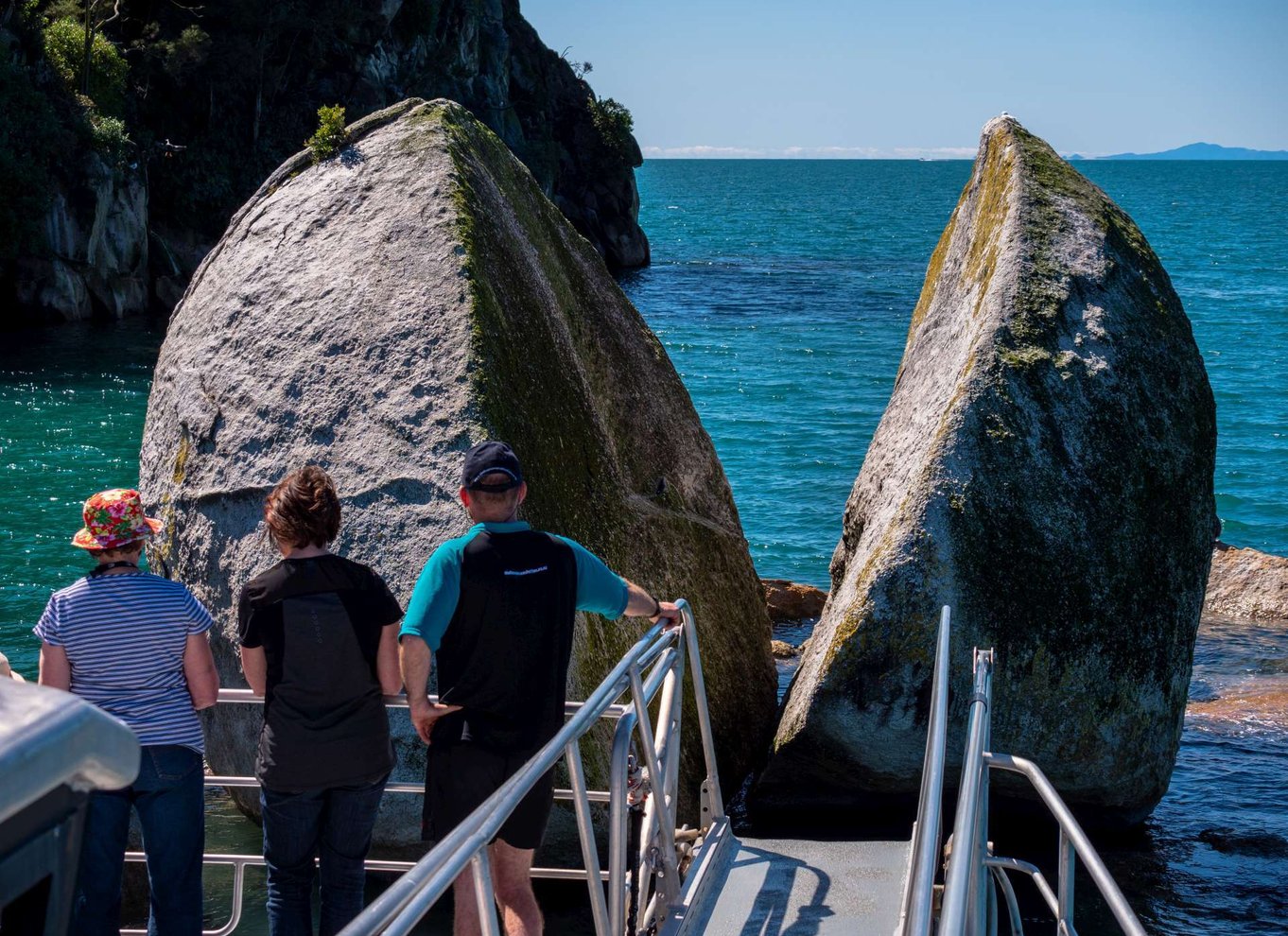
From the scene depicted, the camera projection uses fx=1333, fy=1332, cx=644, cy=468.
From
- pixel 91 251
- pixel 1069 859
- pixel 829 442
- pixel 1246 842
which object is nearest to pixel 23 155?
pixel 91 251

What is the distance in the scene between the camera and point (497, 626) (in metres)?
4.60

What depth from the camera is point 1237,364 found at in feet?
134

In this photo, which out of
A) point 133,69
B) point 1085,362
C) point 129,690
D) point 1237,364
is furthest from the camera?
point 133,69

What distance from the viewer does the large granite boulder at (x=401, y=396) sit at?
24.3 ft

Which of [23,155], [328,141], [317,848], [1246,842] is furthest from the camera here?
[23,155]

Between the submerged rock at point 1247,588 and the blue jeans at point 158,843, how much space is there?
48.2ft

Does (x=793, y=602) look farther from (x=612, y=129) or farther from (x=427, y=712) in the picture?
(x=612, y=129)

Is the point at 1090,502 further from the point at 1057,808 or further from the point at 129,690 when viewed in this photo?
the point at 129,690

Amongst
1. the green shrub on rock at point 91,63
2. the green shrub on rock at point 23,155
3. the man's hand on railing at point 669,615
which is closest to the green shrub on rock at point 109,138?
the green shrub on rock at point 91,63

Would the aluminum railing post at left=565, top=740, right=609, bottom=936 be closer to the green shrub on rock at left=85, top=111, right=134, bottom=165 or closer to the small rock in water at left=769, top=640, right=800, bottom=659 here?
the small rock in water at left=769, top=640, right=800, bottom=659

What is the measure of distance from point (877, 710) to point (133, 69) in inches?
1763

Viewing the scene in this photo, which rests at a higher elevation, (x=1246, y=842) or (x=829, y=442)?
(x=1246, y=842)

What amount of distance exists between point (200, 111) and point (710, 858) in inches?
1901

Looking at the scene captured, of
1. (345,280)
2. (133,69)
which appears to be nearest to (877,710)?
(345,280)
